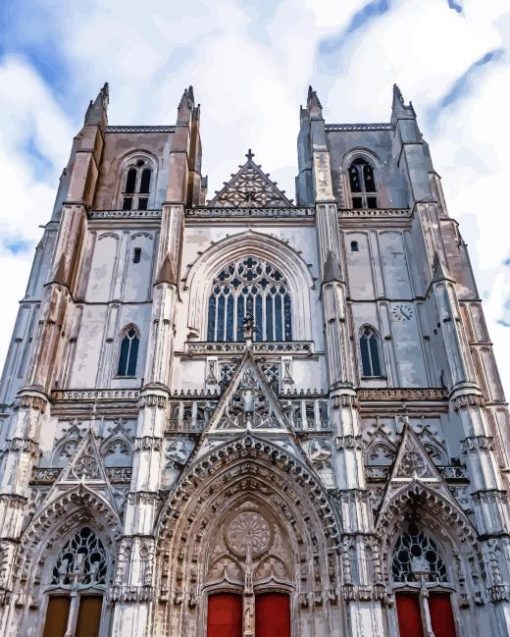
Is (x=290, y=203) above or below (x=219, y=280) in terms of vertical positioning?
above

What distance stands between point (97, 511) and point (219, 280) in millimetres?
10875

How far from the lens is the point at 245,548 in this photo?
18891mm

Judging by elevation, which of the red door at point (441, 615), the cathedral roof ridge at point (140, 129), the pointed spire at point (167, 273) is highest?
the cathedral roof ridge at point (140, 129)

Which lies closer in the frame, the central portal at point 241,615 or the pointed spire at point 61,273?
the central portal at point 241,615

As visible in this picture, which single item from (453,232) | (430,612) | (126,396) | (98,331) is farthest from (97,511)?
(453,232)

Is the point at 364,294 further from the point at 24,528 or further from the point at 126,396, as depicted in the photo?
the point at 24,528

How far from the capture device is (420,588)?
17.7m

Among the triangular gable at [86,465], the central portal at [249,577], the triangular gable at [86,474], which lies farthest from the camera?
the triangular gable at [86,465]

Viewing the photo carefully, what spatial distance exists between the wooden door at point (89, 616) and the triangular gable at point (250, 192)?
17.4 meters

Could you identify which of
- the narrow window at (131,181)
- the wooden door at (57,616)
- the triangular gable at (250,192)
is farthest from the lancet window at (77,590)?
the narrow window at (131,181)

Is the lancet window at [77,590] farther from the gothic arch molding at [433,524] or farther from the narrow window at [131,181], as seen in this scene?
the narrow window at [131,181]

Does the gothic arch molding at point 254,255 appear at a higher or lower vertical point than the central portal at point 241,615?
higher

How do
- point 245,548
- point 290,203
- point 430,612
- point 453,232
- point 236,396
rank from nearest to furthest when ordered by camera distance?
point 430,612 → point 245,548 → point 236,396 → point 453,232 → point 290,203

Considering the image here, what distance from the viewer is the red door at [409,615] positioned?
17.2m
